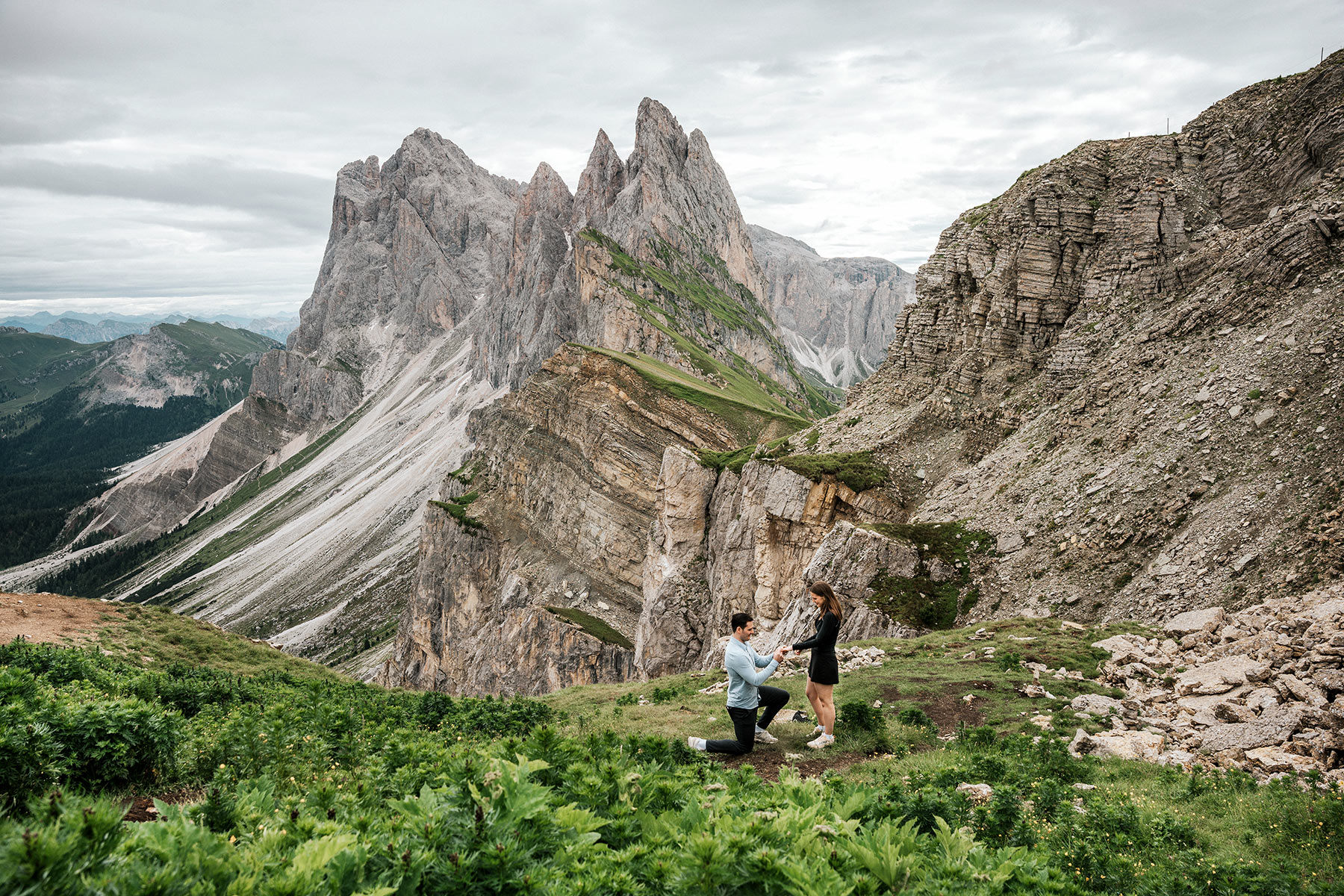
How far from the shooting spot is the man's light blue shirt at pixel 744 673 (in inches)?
484

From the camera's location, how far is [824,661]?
42.9ft

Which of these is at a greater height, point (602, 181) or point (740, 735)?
point (602, 181)

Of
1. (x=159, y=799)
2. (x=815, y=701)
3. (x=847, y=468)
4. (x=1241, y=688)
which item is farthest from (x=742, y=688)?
(x=847, y=468)

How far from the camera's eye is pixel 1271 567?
20.0m

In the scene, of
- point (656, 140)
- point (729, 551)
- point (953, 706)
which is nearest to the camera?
point (953, 706)

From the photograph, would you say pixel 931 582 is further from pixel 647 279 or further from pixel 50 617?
pixel 647 279

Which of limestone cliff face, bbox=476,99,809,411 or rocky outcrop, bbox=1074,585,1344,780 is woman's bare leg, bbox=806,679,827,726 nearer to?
rocky outcrop, bbox=1074,585,1344,780

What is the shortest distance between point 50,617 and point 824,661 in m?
30.1

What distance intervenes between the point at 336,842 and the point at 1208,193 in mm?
45961

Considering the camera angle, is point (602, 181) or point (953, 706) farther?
point (602, 181)

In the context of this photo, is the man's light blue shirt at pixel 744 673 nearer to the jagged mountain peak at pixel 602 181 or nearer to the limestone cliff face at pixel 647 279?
the limestone cliff face at pixel 647 279

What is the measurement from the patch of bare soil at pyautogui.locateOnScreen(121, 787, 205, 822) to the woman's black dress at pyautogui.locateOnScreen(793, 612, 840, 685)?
9.37 meters

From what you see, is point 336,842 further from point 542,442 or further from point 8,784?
point 542,442

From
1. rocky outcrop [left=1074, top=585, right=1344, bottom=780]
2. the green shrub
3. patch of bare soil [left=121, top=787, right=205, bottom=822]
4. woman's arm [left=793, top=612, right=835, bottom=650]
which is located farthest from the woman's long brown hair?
the green shrub
